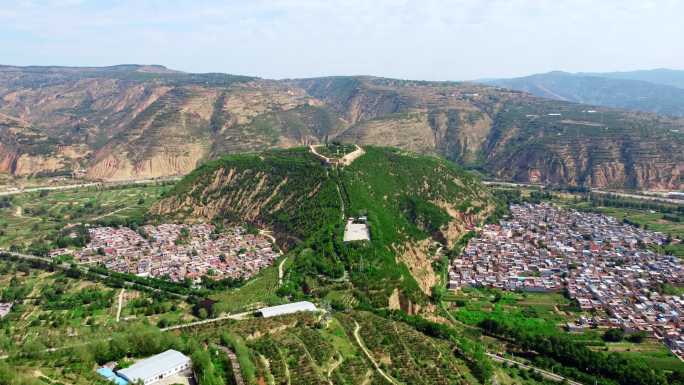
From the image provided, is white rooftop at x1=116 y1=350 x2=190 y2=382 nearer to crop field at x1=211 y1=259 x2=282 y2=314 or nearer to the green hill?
crop field at x1=211 y1=259 x2=282 y2=314

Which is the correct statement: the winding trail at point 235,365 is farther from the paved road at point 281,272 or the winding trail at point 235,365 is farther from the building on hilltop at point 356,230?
the building on hilltop at point 356,230

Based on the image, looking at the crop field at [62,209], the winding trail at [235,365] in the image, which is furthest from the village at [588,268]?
the crop field at [62,209]

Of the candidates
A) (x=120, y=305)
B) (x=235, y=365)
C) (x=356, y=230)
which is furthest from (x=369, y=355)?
(x=356, y=230)

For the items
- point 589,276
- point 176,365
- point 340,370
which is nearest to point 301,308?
point 340,370

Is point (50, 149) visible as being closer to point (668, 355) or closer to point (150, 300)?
point (150, 300)

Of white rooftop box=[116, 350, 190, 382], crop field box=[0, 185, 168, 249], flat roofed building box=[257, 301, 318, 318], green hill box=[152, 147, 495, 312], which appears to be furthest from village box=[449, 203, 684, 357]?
crop field box=[0, 185, 168, 249]

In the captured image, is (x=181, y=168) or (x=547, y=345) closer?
(x=547, y=345)
